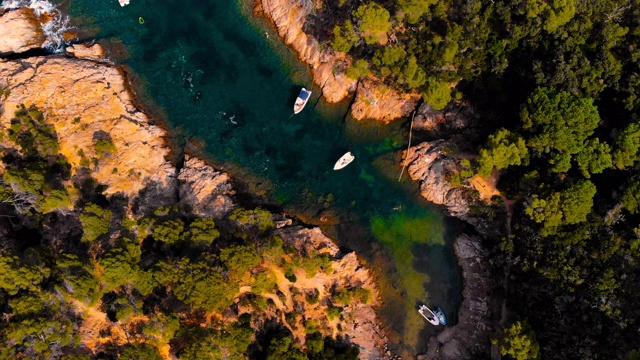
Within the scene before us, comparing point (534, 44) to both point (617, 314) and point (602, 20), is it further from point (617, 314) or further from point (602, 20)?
point (617, 314)

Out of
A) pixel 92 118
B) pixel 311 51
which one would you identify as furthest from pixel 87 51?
pixel 311 51

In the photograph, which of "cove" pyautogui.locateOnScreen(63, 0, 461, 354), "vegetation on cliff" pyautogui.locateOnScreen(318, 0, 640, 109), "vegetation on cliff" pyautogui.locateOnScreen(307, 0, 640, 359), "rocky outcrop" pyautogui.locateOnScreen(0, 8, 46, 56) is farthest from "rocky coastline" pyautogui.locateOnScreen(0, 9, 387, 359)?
"vegetation on cliff" pyautogui.locateOnScreen(318, 0, 640, 109)

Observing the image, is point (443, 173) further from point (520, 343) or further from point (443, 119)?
point (520, 343)

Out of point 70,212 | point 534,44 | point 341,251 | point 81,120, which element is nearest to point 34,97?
point 81,120

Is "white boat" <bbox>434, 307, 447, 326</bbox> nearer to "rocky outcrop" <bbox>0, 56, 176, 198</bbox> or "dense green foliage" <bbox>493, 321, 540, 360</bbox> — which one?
"dense green foliage" <bbox>493, 321, 540, 360</bbox>

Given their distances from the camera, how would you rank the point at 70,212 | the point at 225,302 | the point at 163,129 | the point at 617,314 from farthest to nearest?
the point at 163,129 < the point at 70,212 < the point at 225,302 < the point at 617,314

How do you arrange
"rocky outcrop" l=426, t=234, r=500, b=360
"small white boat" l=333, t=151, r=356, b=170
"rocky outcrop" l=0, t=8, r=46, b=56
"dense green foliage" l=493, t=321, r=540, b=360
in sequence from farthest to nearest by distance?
"rocky outcrop" l=0, t=8, r=46, b=56
"small white boat" l=333, t=151, r=356, b=170
"rocky outcrop" l=426, t=234, r=500, b=360
"dense green foliage" l=493, t=321, r=540, b=360

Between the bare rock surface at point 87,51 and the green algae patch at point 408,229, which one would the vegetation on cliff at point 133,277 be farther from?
the bare rock surface at point 87,51
